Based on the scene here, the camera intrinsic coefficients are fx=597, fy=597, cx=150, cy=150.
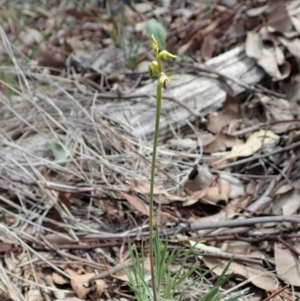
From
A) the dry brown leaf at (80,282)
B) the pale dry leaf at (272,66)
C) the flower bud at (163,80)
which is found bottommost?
the dry brown leaf at (80,282)

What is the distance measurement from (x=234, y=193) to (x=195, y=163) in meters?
0.19

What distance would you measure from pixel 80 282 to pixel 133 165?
57cm

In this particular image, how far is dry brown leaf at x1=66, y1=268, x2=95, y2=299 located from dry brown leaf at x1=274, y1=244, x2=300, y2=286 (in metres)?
0.54

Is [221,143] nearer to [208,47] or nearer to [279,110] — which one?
[279,110]

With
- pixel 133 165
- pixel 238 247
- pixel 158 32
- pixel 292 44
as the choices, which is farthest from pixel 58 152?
pixel 292 44

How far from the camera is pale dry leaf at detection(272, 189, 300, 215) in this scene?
1.95 metres

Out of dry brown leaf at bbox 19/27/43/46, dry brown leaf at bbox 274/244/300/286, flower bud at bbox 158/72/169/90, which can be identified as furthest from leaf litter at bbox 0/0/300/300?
flower bud at bbox 158/72/169/90

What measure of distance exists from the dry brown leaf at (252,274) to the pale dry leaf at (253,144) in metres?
0.56

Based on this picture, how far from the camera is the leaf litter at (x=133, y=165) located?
70.1 inches

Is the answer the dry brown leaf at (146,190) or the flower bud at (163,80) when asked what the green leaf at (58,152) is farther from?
the flower bud at (163,80)

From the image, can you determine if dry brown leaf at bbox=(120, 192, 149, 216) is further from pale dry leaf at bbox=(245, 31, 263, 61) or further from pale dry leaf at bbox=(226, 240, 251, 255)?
pale dry leaf at bbox=(245, 31, 263, 61)

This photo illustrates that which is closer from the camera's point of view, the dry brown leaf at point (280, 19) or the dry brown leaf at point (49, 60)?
the dry brown leaf at point (280, 19)

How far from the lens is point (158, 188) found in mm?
2053

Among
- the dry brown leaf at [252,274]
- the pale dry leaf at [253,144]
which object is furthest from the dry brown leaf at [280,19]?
the dry brown leaf at [252,274]
